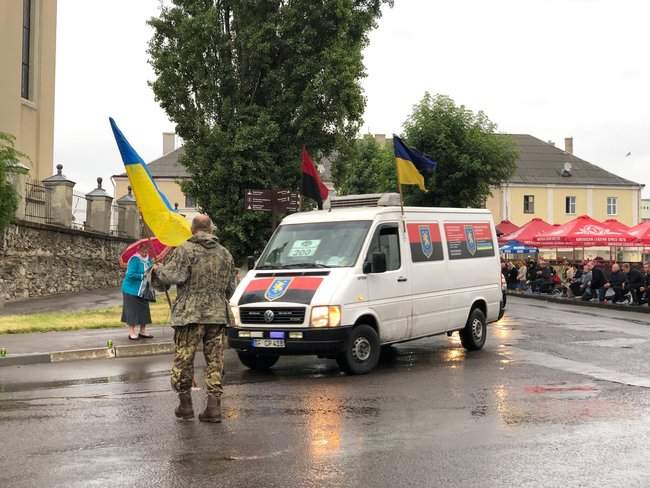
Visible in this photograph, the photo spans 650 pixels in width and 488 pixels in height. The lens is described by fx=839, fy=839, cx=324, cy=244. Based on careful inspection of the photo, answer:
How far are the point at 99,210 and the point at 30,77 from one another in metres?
6.15

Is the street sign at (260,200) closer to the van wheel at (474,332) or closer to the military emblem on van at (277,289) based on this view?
the van wheel at (474,332)

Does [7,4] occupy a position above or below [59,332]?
above

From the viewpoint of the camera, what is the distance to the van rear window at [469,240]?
43.7 feet

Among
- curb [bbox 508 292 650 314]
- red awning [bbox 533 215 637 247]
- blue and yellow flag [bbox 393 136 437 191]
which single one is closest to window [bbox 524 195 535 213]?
curb [bbox 508 292 650 314]

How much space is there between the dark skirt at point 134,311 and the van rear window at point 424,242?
516cm

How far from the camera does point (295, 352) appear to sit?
10680 mm

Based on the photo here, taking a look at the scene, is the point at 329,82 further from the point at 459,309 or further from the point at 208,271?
the point at 208,271

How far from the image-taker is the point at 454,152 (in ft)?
172

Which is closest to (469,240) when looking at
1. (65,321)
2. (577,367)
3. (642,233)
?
(577,367)

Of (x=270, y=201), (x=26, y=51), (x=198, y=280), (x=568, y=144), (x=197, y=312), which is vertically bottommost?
(x=197, y=312)

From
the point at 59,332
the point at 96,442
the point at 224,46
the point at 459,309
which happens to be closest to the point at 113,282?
the point at 224,46

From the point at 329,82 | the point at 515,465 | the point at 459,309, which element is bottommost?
the point at 515,465

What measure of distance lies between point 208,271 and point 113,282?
24.8 metres

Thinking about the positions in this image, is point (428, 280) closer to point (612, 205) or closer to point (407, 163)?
point (407, 163)
